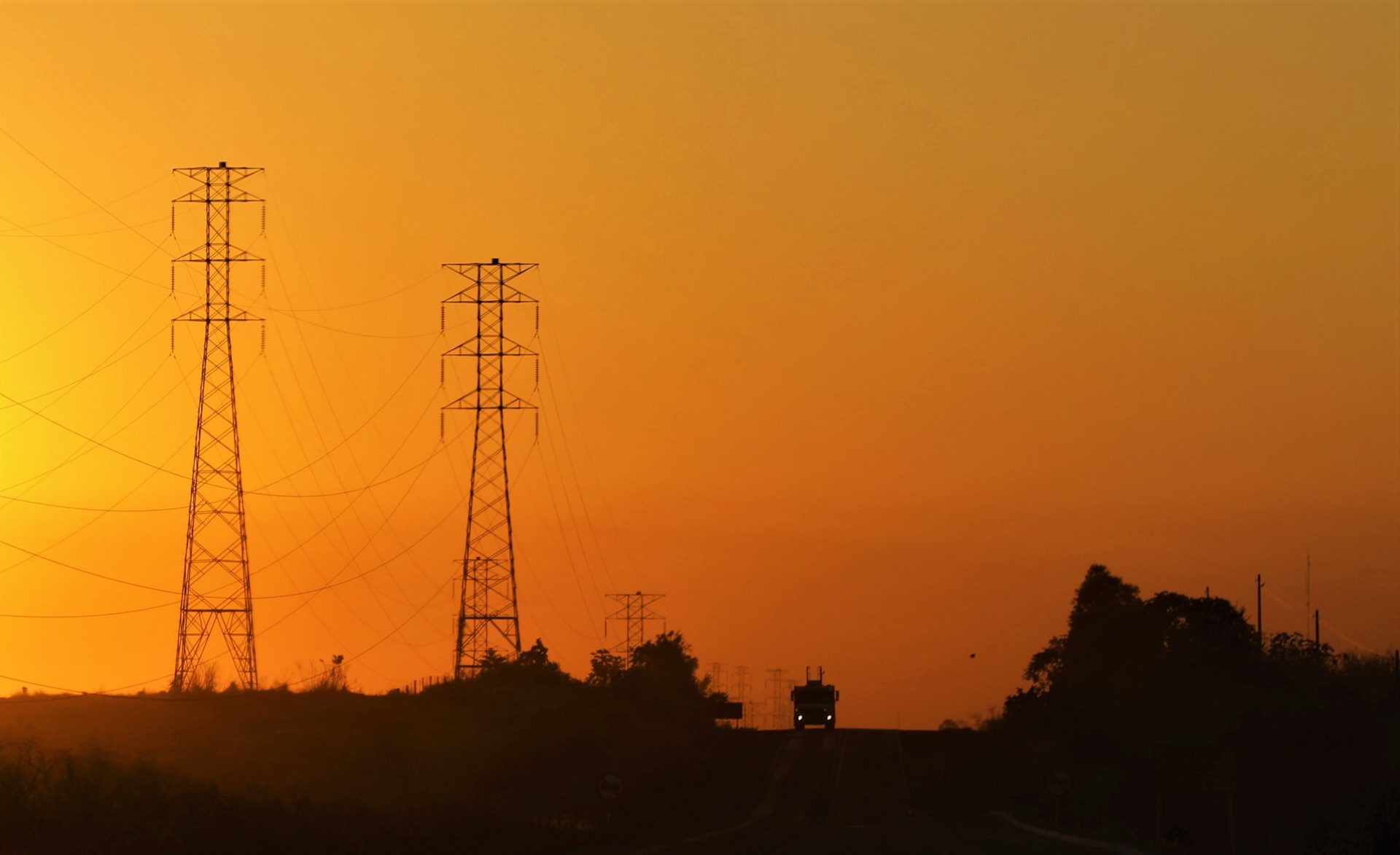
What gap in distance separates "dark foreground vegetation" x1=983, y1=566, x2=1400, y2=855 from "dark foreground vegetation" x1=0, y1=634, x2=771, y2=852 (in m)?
16.8

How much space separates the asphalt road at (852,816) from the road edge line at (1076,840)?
2.18ft

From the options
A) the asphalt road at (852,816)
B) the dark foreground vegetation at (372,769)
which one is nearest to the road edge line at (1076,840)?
the asphalt road at (852,816)

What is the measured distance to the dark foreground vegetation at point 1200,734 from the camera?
62.1 metres

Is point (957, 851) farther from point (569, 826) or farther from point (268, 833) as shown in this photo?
point (268, 833)

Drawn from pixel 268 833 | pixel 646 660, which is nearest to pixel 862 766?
pixel 268 833

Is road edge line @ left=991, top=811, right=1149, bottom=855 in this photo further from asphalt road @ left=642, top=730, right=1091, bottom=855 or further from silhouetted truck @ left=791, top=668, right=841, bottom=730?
silhouetted truck @ left=791, top=668, right=841, bottom=730

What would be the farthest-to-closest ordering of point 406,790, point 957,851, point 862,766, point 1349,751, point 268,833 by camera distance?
1. point 862,766
2. point 1349,751
3. point 406,790
4. point 957,851
5. point 268,833

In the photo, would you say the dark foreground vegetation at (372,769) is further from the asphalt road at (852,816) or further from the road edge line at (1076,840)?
the road edge line at (1076,840)

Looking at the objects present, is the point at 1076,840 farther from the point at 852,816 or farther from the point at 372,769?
the point at 372,769

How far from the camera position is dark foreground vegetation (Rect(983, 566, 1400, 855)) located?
62094 mm

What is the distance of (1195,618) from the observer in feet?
422

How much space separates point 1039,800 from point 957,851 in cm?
3371

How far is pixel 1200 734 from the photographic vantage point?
92062mm

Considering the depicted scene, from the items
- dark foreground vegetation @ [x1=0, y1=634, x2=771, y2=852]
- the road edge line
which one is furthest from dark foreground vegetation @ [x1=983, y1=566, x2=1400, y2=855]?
dark foreground vegetation @ [x1=0, y1=634, x2=771, y2=852]
